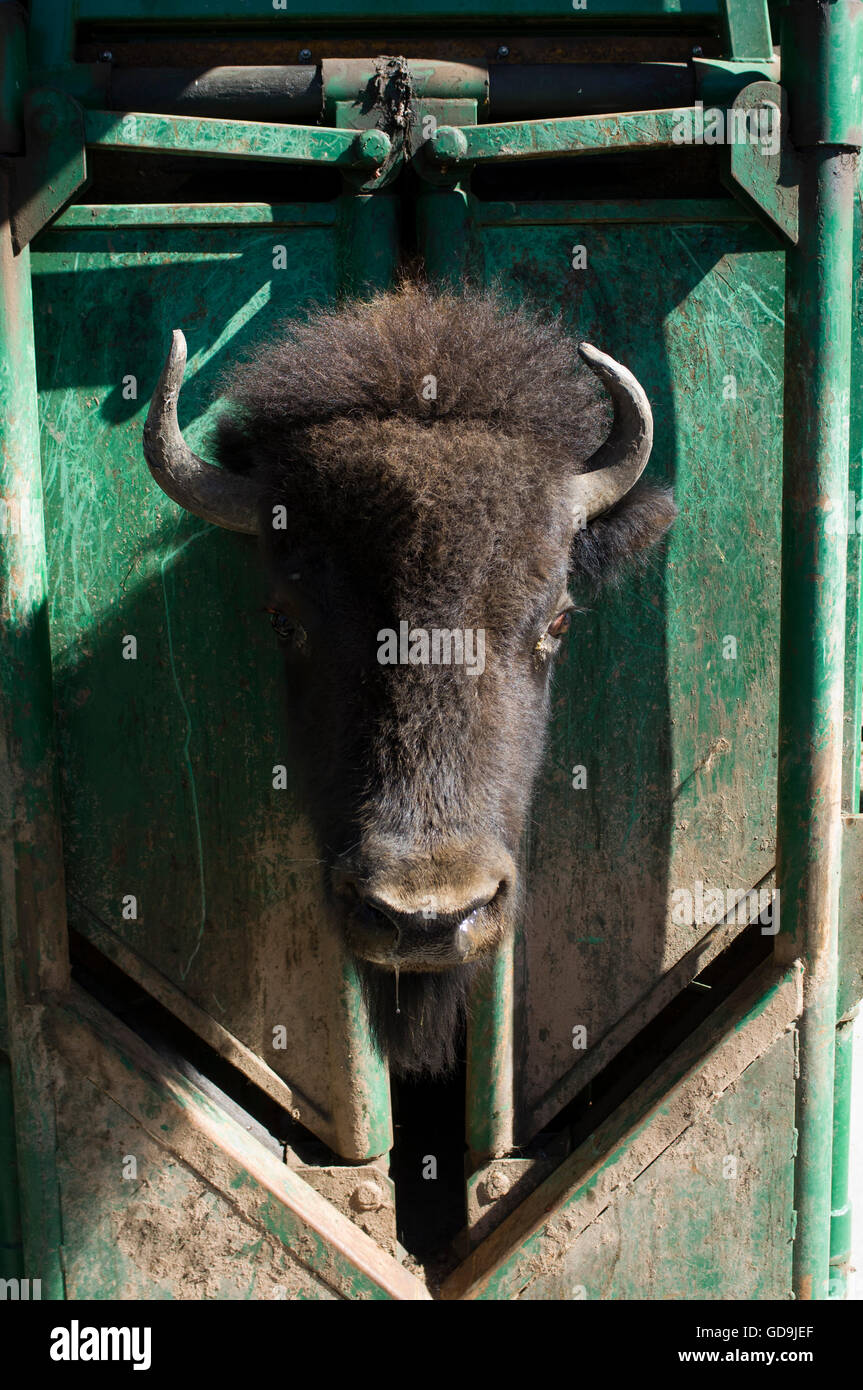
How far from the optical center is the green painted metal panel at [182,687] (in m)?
3.30

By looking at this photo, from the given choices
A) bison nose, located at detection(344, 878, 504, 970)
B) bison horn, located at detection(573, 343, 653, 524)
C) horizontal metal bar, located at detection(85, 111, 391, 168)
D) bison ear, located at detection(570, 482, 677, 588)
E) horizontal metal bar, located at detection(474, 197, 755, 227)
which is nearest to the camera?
bison nose, located at detection(344, 878, 504, 970)

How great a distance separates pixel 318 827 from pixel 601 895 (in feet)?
3.57

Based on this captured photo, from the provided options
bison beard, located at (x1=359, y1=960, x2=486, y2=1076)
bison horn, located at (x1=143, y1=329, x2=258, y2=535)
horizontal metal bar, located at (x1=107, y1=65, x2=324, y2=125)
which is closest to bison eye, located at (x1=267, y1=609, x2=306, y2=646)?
bison horn, located at (x1=143, y1=329, x2=258, y2=535)

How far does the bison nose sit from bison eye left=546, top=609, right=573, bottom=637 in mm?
794

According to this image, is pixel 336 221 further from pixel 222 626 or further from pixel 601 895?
pixel 601 895

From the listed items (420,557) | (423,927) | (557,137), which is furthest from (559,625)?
(557,137)

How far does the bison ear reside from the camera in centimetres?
316

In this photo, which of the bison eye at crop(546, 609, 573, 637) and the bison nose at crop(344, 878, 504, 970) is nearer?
the bison nose at crop(344, 878, 504, 970)

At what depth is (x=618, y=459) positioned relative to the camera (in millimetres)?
2986

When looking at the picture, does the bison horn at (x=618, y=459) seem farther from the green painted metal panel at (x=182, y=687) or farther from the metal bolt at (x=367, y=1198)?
the metal bolt at (x=367, y=1198)

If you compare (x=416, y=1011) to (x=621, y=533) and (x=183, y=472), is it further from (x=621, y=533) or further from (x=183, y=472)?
Result: (x=183, y=472)

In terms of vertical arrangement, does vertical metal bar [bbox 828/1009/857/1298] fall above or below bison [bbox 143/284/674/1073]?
below

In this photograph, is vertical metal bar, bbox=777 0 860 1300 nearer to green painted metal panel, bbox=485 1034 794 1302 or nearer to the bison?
green painted metal panel, bbox=485 1034 794 1302

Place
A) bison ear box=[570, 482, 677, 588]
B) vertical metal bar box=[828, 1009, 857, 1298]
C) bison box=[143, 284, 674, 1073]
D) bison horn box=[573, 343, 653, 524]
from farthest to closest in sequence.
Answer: vertical metal bar box=[828, 1009, 857, 1298] → bison ear box=[570, 482, 677, 588] → bison horn box=[573, 343, 653, 524] → bison box=[143, 284, 674, 1073]
